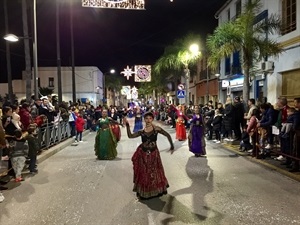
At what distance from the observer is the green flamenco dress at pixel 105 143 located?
1155 centimetres

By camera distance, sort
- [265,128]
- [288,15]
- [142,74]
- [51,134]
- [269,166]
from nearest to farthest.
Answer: [269,166] < [265,128] < [51,134] < [288,15] < [142,74]

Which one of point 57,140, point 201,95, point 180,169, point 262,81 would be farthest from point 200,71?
point 180,169

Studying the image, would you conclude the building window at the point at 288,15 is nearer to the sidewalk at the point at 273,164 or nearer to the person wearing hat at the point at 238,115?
the person wearing hat at the point at 238,115

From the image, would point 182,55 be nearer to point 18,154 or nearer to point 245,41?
point 245,41

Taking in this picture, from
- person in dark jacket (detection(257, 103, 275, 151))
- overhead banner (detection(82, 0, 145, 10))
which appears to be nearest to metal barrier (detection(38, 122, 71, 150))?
overhead banner (detection(82, 0, 145, 10))

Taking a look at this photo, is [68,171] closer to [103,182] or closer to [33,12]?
[103,182]

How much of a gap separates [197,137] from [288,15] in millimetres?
8846

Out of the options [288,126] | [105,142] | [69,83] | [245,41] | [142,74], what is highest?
[69,83]

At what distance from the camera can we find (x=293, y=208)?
20.0 ft

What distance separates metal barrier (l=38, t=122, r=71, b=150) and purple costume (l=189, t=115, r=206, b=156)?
5.12 meters

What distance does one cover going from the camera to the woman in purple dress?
11.7 m

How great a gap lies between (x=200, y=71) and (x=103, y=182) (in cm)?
3373

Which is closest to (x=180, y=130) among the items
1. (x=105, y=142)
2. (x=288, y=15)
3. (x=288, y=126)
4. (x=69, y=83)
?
(x=105, y=142)

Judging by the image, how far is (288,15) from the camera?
16812 millimetres
